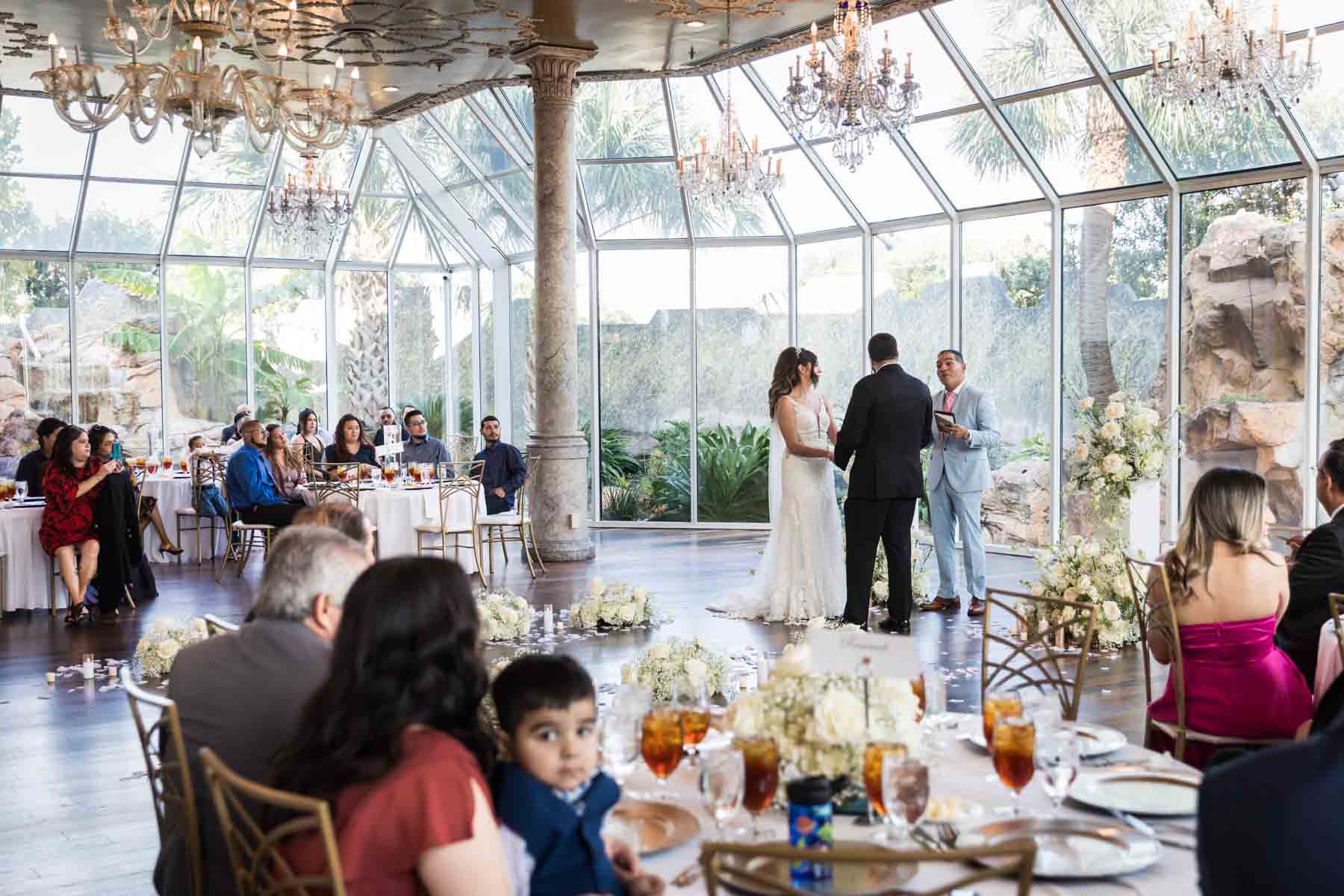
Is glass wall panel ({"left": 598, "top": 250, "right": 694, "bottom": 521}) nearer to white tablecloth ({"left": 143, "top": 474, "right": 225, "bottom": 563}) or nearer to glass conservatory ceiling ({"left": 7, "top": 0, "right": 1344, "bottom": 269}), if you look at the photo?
glass conservatory ceiling ({"left": 7, "top": 0, "right": 1344, "bottom": 269})

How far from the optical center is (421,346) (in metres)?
16.9

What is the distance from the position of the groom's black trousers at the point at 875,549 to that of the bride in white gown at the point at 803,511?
524mm

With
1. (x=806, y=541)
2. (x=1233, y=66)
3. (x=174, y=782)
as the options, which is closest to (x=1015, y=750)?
(x=174, y=782)

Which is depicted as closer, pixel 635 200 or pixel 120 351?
pixel 635 200

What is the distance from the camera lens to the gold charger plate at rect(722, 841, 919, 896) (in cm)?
196

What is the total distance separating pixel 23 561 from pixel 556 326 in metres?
4.45

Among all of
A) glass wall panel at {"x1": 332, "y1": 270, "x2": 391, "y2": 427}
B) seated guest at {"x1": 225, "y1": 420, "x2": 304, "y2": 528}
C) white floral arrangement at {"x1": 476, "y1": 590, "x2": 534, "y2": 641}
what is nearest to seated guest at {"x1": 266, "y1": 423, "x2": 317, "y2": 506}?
seated guest at {"x1": 225, "y1": 420, "x2": 304, "y2": 528}

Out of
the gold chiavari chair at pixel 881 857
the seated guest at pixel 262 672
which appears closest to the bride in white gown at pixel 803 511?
the seated guest at pixel 262 672

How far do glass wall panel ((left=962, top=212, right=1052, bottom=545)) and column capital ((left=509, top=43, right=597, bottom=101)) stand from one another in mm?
3832

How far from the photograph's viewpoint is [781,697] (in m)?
2.32

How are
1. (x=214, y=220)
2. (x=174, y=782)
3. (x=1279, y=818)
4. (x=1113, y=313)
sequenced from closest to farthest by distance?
(x=1279, y=818) → (x=174, y=782) → (x=1113, y=313) → (x=214, y=220)

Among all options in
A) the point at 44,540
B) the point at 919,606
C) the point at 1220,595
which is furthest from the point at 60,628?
the point at 1220,595

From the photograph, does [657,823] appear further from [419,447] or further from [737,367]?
[737,367]

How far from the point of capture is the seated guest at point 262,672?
2.49 metres
